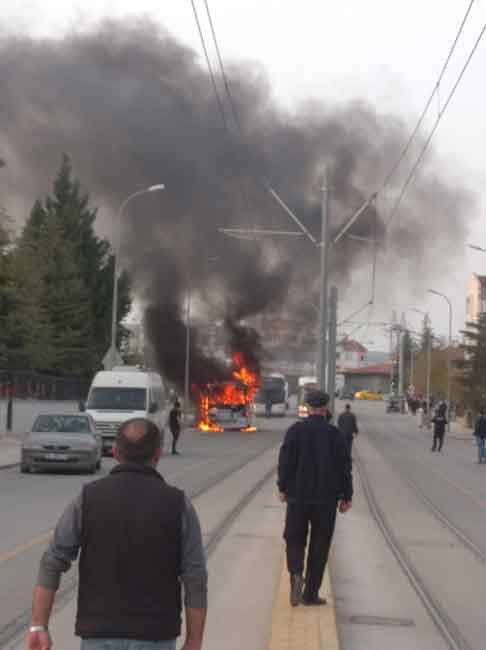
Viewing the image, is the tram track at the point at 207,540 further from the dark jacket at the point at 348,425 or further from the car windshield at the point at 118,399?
the car windshield at the point at 118,399

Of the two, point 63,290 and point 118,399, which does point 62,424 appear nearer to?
point 118,399

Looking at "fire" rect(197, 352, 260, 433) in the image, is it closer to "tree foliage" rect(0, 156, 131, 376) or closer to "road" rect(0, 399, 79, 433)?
"tree foliage" rect(0, 156, 131, 376)

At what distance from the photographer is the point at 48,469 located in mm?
28906

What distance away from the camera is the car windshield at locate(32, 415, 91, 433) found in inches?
1126

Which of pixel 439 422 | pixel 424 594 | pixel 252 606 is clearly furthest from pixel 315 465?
pixel 439 422

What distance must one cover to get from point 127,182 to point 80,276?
90.1ft

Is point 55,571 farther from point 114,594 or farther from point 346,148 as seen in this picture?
point 346,148

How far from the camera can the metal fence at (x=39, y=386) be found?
43662 mm

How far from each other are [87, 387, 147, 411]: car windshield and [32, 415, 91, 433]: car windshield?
8.03 metres

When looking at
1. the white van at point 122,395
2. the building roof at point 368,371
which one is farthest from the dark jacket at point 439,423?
the building roof at point 368,371

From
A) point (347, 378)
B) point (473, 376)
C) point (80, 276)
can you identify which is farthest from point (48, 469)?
point (347, 378)

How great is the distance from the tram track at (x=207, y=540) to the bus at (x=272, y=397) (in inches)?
1757

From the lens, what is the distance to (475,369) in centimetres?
6681

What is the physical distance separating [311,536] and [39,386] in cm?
4018
